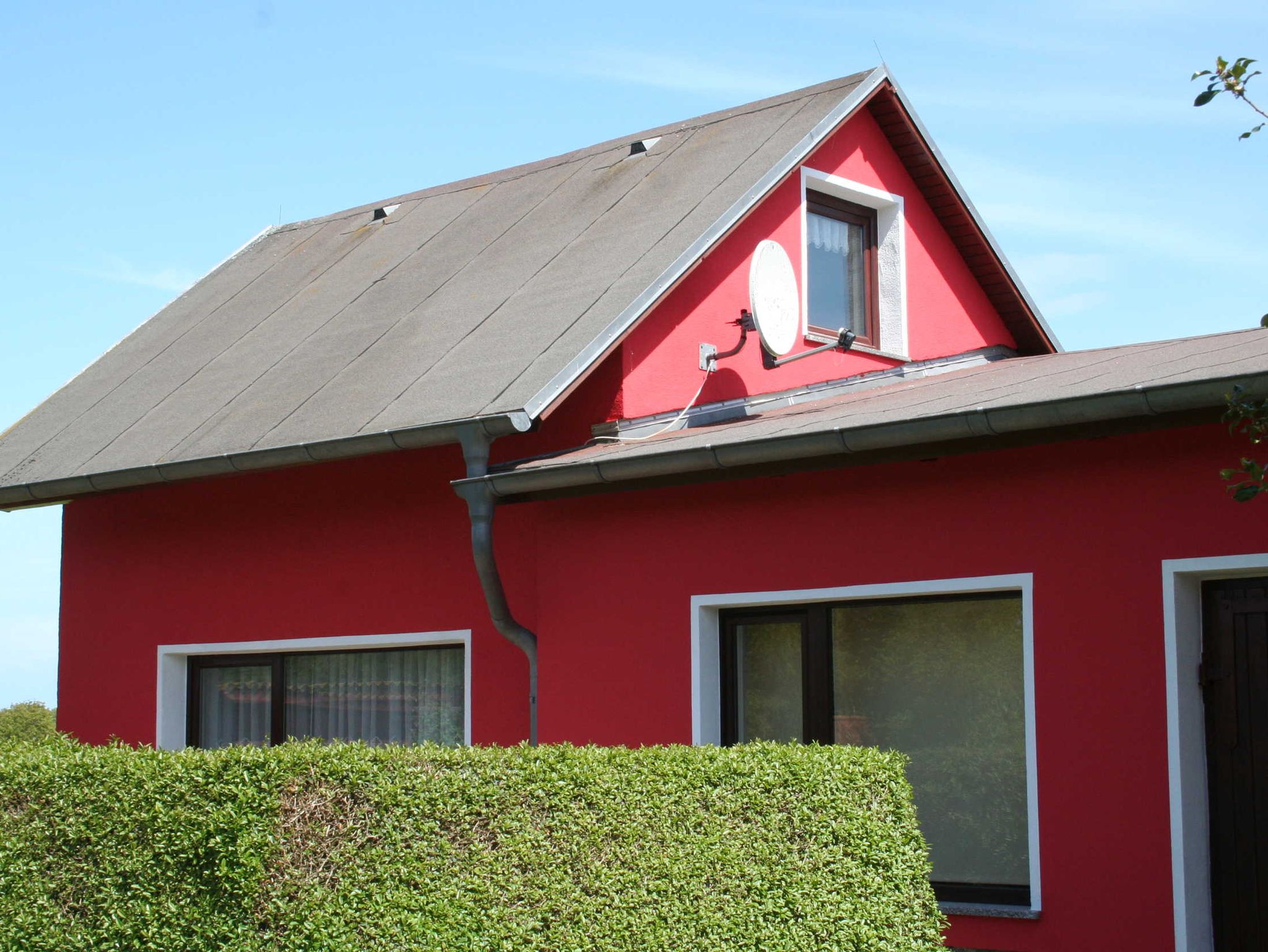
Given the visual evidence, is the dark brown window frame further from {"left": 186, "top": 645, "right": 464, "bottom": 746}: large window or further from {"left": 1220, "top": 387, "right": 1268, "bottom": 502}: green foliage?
{"left": 1220, "top": 387, "right": 1268, "bottom": 502}: green foliage

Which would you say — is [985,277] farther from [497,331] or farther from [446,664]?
[446,664]

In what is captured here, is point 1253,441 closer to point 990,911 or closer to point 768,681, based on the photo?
point 990,911

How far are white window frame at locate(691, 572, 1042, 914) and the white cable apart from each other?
47.4 inches

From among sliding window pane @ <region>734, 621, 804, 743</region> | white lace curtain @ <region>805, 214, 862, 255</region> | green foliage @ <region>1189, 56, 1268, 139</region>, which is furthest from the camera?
white lace curtain @ <region>805, 214, 862, 255</region>

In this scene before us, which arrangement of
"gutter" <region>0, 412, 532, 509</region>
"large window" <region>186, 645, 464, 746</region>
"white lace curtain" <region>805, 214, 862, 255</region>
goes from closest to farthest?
"gutter" <region>0, 412, 532, 509</region>
"large window" <region>186, 645, 464, 746</region>
"white lace curtain" <region>805, 214, 862, 255</region>

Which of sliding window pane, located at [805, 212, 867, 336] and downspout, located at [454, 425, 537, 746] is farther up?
sliding window pane, located at [805, 212, 867, 336]

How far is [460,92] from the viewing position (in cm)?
995

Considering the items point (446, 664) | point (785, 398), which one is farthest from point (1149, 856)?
point (446, 664)

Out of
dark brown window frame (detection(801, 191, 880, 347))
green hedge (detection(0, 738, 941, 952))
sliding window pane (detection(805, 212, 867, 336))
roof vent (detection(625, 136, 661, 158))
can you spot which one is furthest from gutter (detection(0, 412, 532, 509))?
roof vent (detection(625, 136, 661, 158))

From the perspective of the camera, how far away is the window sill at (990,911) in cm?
693

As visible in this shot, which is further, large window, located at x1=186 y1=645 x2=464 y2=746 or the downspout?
large window, located at x1=186 y1=645 x2=464 y2=746

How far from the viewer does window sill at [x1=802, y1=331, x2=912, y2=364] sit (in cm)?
1070

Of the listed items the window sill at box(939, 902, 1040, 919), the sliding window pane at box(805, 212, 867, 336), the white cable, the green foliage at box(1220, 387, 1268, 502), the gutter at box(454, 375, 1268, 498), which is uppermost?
the sliding window pane at box(805, 212, 867, 336)

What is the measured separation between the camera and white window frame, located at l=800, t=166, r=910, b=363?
11133 millimetres
